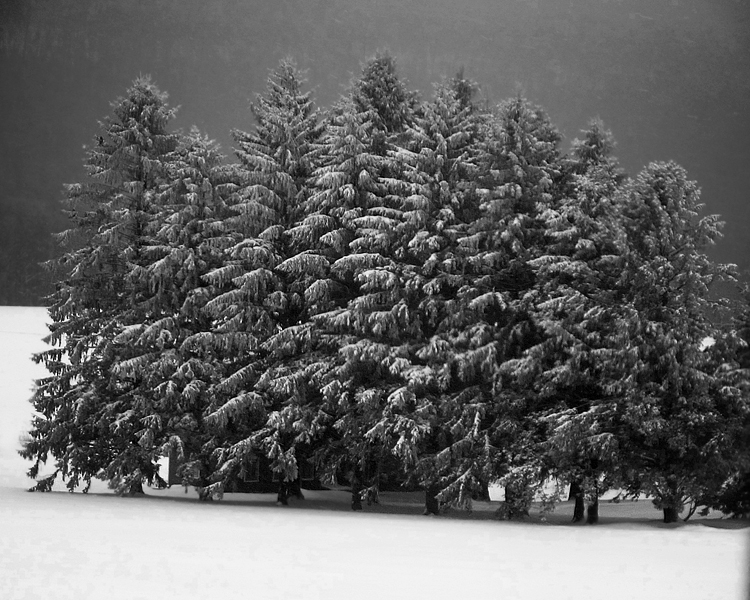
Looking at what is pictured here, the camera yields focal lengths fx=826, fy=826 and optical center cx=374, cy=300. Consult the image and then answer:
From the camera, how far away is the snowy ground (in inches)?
347

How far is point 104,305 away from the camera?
21906 millimetres

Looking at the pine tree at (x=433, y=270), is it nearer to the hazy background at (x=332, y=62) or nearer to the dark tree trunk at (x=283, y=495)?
the dark tree trunk at (x=283, y=495)

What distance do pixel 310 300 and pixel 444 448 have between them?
Result: 480cm

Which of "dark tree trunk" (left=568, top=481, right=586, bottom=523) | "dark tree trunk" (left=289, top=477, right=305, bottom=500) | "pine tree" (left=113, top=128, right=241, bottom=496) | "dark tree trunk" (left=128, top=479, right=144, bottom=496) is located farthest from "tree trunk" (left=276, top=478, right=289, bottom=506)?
"dark tree trunk" (left=568, top=481, right=586, bottom=523)

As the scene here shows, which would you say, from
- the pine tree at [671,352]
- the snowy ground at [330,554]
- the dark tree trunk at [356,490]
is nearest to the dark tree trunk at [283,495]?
the snowy ground at [330,554]

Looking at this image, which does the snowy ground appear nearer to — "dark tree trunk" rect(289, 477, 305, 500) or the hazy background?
"dark tree trunk" rect(289, 477, 305, 500)

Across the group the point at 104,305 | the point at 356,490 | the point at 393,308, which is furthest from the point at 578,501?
the point at 104,305

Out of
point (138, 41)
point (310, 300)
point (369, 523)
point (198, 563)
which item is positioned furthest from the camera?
point (138, 41)

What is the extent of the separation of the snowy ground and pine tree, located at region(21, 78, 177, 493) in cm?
121

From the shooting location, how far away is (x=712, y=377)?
17.4 m

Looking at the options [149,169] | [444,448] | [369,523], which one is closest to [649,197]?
[444,448]

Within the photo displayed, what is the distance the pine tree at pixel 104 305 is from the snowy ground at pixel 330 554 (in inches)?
47.8

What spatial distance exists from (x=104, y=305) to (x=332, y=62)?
19.7 m

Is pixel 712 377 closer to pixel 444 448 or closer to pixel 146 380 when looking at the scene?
pixel 444 448
